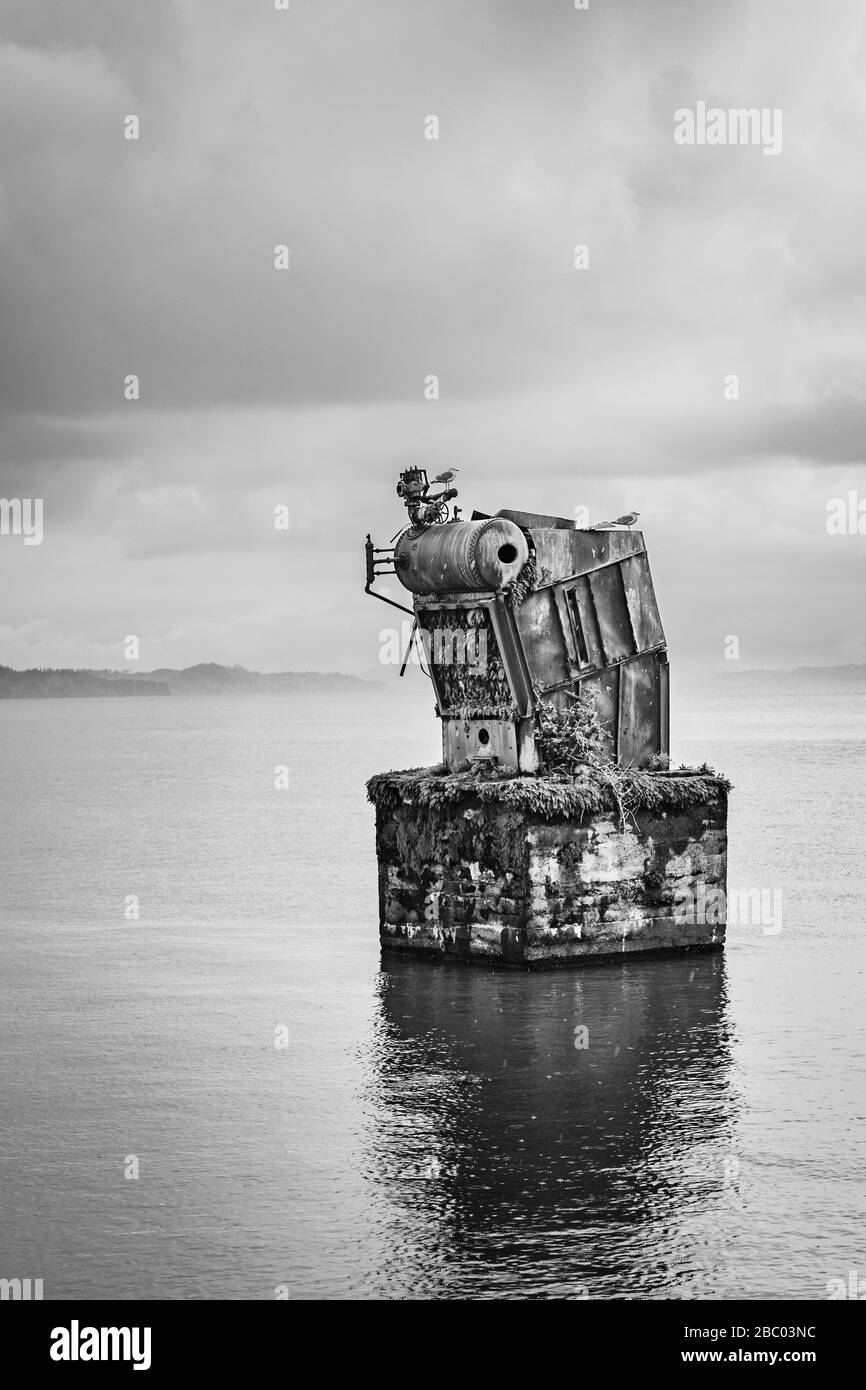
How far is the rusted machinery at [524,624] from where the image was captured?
24.4 meters

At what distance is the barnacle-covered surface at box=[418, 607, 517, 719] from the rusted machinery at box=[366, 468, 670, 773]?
0.06ft

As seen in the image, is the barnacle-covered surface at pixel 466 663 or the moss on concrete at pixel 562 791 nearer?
the moss on concrete at pixel 562 791

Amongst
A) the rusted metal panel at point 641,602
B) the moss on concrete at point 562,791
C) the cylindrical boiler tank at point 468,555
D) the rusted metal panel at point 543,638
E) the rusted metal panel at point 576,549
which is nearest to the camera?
the moss on concrete at point 562,791

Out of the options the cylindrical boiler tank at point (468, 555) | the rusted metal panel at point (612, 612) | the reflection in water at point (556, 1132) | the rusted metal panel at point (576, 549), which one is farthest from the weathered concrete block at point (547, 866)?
the rusted metal panel at point (576, 549)

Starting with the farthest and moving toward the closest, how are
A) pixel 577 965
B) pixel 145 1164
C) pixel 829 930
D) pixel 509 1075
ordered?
pixel 829 930 < pixel 577 965 < pixel 509 1075 < pixel 145 1164

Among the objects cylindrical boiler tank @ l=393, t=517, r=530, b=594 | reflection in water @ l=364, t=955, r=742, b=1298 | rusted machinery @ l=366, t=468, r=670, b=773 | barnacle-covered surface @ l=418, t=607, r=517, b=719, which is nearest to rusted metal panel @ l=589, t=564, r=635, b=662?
rusted machinery @ l=366, t=468, r=670, b=773

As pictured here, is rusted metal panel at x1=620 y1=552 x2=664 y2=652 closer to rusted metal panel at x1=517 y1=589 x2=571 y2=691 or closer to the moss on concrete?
rusted metal panel at x1=517 y1=589 x2=571 y2=691

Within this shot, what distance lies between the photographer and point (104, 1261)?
1396 cm

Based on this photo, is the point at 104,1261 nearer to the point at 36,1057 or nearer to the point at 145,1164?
the point at 145,1164

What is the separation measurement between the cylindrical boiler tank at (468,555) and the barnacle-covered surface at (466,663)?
484 millimetres

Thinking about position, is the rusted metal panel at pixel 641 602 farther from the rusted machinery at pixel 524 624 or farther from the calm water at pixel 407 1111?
the calm water at pixel 407 1111

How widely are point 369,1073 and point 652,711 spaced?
8.49 metres

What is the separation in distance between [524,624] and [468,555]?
137 cm

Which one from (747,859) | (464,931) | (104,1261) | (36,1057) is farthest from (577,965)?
(747,859)
